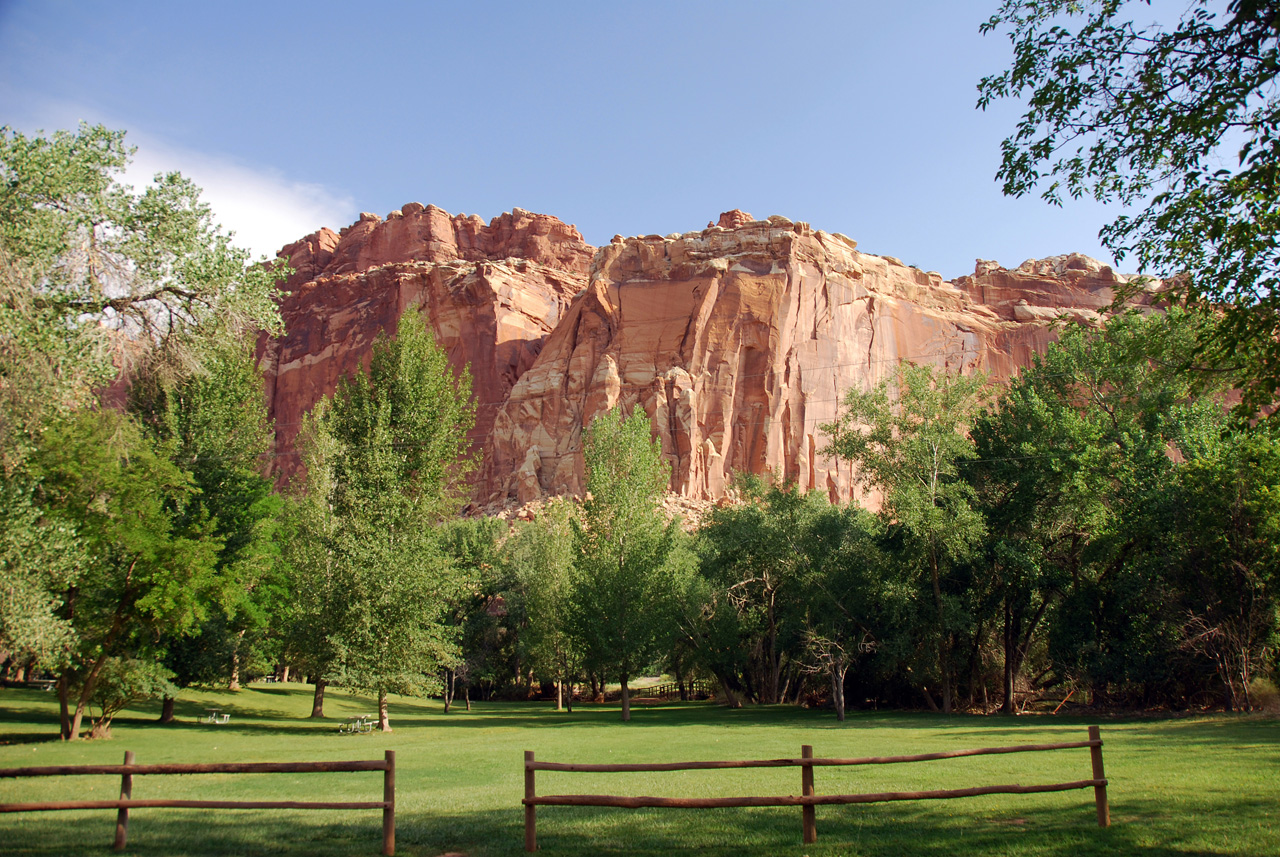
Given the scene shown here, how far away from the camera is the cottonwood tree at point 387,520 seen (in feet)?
92.1

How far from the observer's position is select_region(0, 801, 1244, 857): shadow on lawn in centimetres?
841

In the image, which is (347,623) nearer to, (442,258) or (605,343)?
(605,343)

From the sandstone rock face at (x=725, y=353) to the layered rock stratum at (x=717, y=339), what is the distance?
0.15m

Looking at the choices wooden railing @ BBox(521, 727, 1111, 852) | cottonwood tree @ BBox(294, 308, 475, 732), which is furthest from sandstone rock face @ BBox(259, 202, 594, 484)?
wooden railing @ BBox(521, 727, 1111, 852)

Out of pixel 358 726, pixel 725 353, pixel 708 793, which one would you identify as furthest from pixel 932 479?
A: pixel 725 353

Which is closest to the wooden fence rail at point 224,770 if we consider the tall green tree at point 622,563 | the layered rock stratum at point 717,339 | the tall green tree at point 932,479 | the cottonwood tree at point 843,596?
the cottonwood tree at point 843,596

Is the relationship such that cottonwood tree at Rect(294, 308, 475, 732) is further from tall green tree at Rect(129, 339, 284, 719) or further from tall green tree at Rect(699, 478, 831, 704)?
tall green tree at Rect(699, 478, 831, 704)

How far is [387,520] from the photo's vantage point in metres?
29.1

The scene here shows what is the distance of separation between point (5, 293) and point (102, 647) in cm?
1616

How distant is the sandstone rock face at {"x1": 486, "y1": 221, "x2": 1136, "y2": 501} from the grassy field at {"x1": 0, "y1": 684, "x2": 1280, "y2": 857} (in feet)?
181

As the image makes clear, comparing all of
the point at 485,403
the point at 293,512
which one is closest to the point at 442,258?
the point at 485,403

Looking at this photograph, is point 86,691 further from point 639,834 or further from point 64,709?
point 639,834

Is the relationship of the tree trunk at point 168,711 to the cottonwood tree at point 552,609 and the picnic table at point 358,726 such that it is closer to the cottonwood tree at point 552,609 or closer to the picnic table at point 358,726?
the picnic table at point 358,726

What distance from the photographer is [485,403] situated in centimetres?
9406
